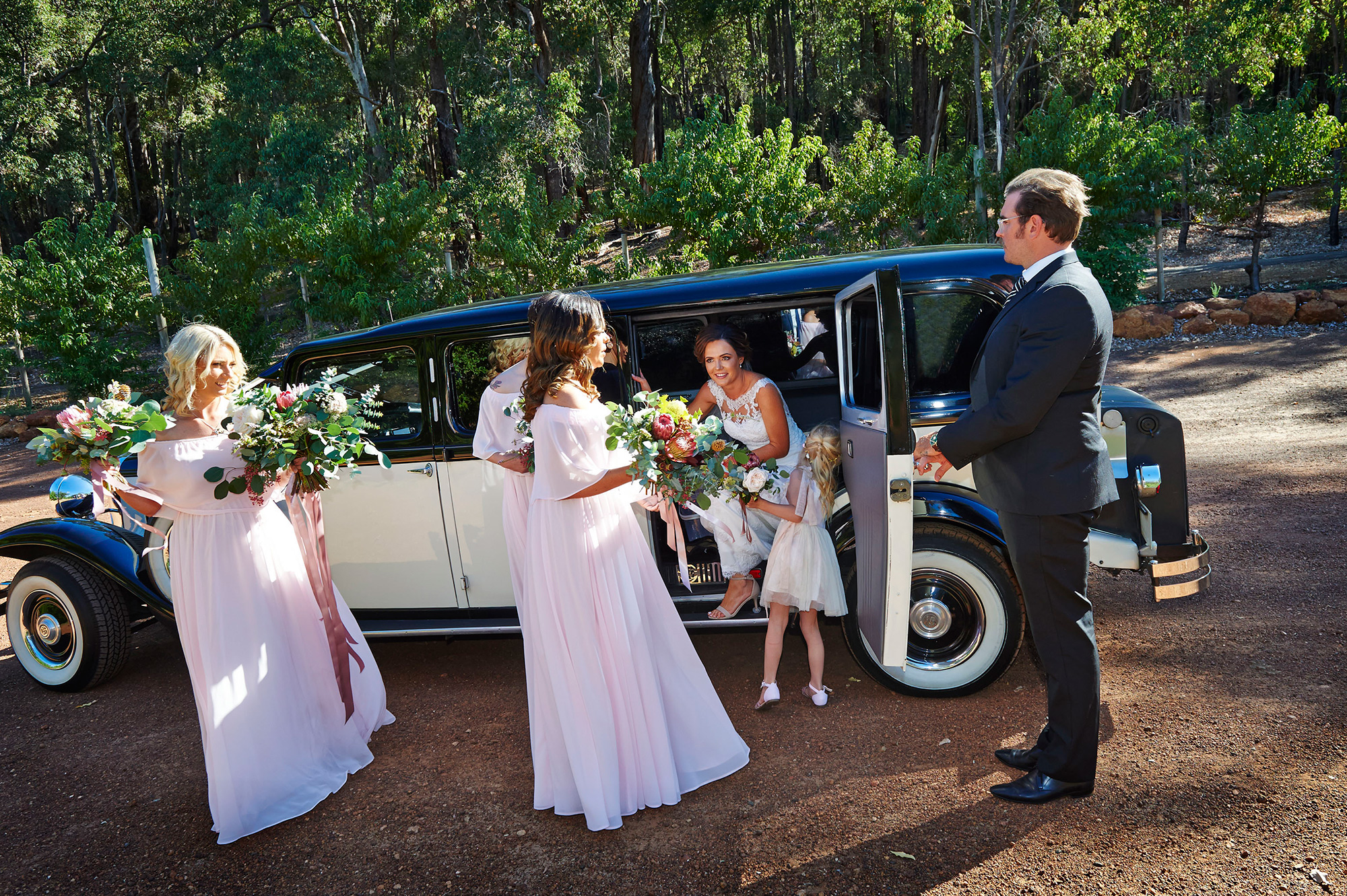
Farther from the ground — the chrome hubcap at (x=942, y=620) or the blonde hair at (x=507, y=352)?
the blonde hair at (x=507, y=352)

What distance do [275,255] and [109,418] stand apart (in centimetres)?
1064

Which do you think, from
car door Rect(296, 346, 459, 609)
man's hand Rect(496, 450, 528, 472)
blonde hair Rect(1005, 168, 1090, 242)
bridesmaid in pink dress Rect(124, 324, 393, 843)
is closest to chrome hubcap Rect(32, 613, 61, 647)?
car door Rect(296, 346, 459, 609)

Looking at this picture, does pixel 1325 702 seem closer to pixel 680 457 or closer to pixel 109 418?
pixel 680 457

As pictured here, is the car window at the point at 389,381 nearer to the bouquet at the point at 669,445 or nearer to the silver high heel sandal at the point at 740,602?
the bouquet at the point at 669,445

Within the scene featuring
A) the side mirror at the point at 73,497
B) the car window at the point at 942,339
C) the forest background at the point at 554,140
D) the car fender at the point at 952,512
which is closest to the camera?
the car fender at the point at 952,512

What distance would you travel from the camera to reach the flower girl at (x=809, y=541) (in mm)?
4031

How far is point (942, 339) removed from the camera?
421 cm

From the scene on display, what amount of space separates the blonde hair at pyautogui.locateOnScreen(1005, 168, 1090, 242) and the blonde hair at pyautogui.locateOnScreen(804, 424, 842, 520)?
4.37 feet

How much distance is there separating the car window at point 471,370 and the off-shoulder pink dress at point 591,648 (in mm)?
1321

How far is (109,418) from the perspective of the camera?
3.59 metres

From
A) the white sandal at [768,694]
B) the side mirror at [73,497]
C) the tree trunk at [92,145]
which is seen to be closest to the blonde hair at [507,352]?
the white sandal at [768,694]

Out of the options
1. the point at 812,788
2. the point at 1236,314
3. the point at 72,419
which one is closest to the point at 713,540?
the point at 812,788

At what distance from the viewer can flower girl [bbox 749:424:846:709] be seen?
13.2 feet

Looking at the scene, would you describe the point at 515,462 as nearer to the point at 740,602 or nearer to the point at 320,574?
the point at 320,574
